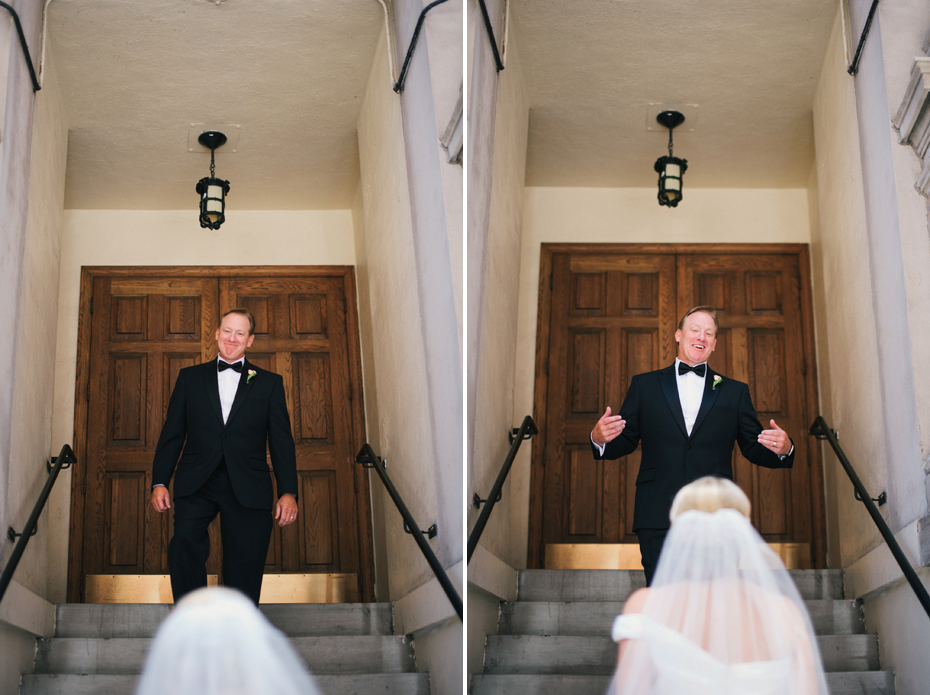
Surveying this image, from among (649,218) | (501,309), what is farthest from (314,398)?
(649,218)

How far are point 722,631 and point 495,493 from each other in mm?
1313

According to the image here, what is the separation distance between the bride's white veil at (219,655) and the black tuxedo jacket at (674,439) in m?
1.29

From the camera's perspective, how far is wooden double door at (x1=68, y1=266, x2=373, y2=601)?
3.46 m

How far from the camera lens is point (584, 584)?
3.91 m

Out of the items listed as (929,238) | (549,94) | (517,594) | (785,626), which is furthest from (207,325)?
(929,238)

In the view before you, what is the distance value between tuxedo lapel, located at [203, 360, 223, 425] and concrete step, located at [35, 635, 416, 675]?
965mm

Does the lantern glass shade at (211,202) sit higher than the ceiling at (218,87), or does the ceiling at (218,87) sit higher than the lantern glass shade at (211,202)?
the ceiling at (218,87)

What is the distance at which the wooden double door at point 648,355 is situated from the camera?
522 centimetres

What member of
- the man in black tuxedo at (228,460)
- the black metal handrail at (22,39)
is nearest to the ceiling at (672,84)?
the man in black tuxedo at (228,460)

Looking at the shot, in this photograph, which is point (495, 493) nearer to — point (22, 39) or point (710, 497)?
point (710, 497)

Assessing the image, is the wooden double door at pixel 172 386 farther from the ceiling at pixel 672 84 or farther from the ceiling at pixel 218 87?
the ceiling at pixel 672 84

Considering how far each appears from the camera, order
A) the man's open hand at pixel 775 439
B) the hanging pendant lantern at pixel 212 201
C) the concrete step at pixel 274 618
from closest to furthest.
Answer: the concrete step at pixel 274 618 < the man's open hand at pixel 775 439 < the hanging pendant lantern at pixel 212 201

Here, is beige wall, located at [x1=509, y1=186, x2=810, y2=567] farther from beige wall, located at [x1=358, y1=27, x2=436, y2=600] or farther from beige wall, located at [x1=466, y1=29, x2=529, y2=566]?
beige wall, located at [x1=358, y1=27, x2=436, y2=600]

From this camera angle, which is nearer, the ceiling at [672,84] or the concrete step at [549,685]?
the concrete step at [549,685]
